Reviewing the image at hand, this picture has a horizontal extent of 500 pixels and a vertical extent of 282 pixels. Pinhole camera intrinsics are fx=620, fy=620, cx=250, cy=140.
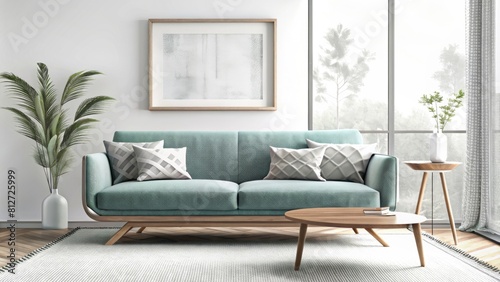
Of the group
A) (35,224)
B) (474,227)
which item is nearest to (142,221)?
(35,224)

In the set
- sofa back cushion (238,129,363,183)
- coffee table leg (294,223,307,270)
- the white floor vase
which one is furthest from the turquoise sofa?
the white floor vase

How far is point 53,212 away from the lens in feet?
17.2

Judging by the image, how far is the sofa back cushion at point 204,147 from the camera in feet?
16.4

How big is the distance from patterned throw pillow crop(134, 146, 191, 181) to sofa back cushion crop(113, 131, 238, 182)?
193 millimetres

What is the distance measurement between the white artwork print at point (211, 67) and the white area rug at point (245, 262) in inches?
60.0

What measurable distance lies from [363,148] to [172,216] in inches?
62.3

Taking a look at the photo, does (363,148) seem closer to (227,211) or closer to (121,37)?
(227,211)

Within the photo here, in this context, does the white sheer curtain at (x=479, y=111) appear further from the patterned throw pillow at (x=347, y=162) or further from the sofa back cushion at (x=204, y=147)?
the sofa back cushion at (x=204, y=147)

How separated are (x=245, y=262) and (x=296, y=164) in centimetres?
121

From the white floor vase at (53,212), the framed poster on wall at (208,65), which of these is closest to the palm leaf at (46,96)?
the white floor vase at (53,212)

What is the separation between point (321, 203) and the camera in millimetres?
4293

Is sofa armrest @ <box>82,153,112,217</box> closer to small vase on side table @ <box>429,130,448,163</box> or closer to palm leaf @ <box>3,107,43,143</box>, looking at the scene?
palm leaf @ <box>3,107,43,143</box>

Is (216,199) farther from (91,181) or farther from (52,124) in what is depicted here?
(52,124)

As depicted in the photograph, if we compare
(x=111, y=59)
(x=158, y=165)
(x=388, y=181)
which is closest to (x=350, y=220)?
(x=388, y=181)
